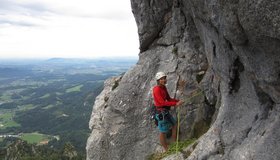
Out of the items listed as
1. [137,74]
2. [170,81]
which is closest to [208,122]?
[170,81]

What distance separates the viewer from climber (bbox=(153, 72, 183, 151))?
579 inches

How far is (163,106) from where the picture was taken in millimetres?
15141

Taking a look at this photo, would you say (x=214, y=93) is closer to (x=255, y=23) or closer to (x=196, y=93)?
(x=196, y=93)

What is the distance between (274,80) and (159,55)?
1071cm

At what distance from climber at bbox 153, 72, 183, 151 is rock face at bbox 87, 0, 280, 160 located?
1092mm

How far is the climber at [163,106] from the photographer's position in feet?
48.3

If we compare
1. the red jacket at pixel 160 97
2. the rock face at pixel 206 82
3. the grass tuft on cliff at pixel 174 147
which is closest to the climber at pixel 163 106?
the red jacket at pixel 160 97

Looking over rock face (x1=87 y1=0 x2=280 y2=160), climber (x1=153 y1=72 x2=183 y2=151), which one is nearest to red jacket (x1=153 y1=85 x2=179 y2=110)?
climber (x1=153 y1=72 x2=183 y2=151)

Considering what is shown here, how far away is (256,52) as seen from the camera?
10.1 metres

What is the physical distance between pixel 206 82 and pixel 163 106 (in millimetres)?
2836

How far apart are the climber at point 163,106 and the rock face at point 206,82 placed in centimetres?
109

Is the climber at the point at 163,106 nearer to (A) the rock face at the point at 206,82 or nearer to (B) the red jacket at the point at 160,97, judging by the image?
(B) the red jacket at the point at 160,97

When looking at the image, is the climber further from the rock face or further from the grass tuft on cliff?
the rock face

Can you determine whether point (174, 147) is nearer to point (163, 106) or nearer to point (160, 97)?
point (163, 106)
